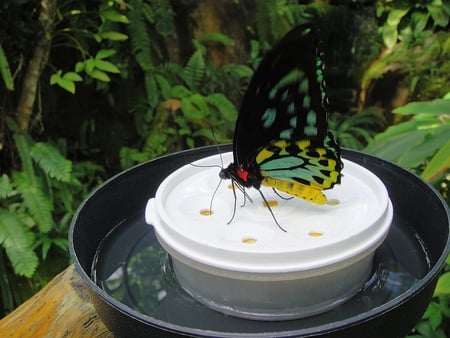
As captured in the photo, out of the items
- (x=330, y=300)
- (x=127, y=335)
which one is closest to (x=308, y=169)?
(x=330, y=300)

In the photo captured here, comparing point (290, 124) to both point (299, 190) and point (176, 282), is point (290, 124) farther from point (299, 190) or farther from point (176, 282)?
point (176, 282)

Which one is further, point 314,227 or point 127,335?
point 314,227

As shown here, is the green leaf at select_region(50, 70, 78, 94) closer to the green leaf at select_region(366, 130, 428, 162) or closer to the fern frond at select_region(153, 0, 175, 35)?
the fern frond at select_region(153, 0, 175, 35)

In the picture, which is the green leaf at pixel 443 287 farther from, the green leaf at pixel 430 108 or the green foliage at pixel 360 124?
the green foliage at pixel 360 124

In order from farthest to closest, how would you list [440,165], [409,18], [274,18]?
1. [409,18]
2. [274,18]
3. [440,165]

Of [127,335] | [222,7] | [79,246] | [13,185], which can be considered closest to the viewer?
[127,335]

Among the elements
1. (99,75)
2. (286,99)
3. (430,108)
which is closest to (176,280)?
(286,99)

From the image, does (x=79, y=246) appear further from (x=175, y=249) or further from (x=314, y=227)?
(x=314, y=227)
